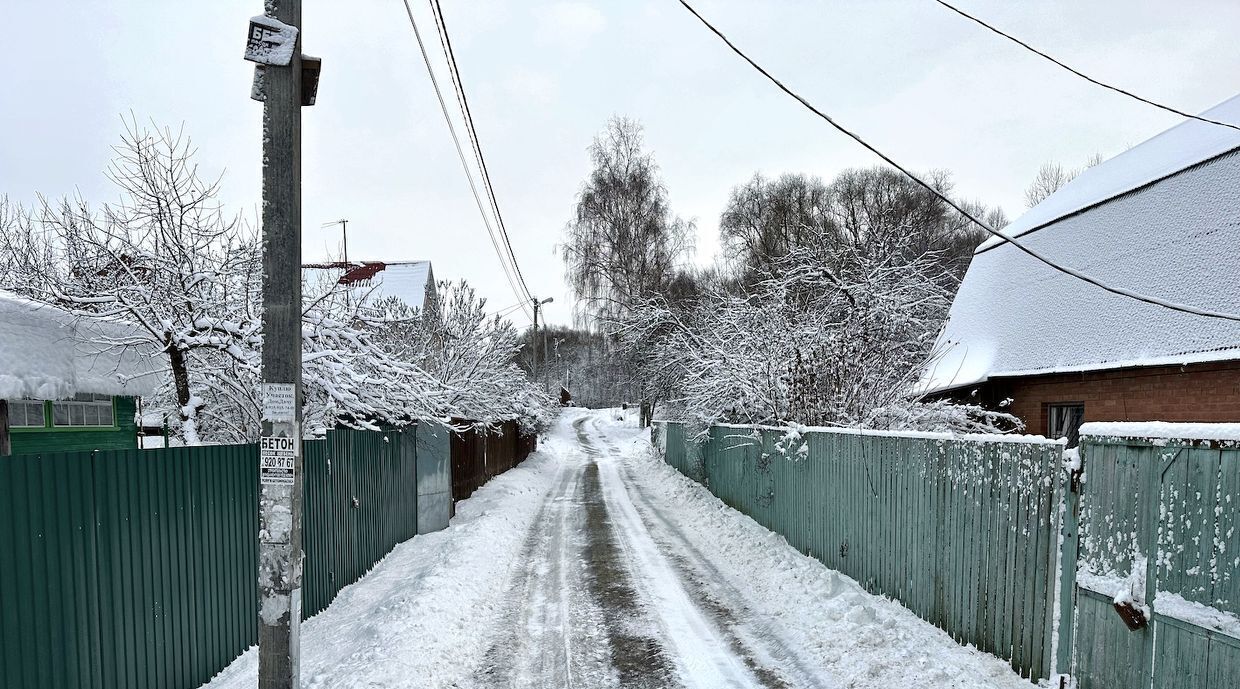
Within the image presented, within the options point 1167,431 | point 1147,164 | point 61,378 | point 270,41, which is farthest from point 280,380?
point 1147,164

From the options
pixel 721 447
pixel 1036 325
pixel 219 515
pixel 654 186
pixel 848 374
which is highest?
pixel 654 186

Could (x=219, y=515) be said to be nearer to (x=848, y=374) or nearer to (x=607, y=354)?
(x=848, y=374)

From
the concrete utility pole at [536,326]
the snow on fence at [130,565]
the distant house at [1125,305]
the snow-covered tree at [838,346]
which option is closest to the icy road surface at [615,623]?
the snow on fence at [130,565]

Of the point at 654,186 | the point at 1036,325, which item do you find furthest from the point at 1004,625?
the point at 654,186

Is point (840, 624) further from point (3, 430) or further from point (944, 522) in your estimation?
point (3, 430)

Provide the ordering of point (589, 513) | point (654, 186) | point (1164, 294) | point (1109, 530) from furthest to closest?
point (654, 186) → point (589, 513) → point (1164, 294) → point (1109, 530)

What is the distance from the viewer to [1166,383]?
28.3 ft

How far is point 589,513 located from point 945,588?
8461 millimetres

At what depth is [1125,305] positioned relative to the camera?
31.9 feet

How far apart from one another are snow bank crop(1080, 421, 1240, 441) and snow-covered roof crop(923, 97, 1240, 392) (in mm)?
5413

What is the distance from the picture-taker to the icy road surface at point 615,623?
497cm

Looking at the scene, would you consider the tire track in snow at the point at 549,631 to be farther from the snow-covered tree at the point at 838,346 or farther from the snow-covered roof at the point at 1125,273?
the snow-covered roof at the point at 1125,273

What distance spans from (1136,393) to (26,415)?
49.9ft

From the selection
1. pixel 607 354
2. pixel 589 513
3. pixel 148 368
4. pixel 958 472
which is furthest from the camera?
pixel 607 354
